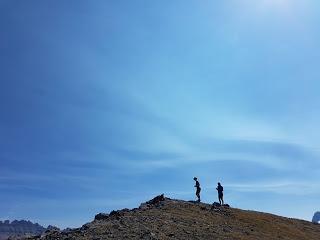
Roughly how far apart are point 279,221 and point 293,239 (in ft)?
24.9

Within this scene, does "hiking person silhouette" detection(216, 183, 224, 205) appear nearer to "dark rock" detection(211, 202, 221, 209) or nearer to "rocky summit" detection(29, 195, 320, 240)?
"dark rock" detection(211, 202, 221, 209)

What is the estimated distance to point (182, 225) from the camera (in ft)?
106

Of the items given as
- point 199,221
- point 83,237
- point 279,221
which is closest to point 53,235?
point 83,237

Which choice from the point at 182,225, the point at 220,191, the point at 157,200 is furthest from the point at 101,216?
the point at 220,191

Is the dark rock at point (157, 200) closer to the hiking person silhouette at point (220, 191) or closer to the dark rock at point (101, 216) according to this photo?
the hiking person silhouette at point (220, 191)

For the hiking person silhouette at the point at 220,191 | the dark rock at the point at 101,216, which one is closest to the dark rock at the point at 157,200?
the hiking person silhouette at the point at 220,191

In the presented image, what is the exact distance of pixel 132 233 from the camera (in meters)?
28.9

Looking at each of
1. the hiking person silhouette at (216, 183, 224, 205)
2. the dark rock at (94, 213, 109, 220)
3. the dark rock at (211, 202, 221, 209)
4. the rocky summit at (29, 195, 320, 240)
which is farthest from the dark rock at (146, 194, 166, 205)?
the dark rock at (94, 213, 109, 220)

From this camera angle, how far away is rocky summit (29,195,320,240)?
29297 mm

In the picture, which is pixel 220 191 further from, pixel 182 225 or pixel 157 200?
pixel 182 225

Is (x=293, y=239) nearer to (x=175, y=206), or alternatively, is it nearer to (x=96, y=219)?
(x=175, y=206)

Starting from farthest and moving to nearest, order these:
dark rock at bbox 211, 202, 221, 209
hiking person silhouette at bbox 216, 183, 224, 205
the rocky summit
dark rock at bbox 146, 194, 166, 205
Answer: hiking person silhouette at bbox 216, 183, 224, 205
dark rock at bbox 211, 202, 221, 209
dark rock at bbox 146, 194, 166, 205
the rocky summit

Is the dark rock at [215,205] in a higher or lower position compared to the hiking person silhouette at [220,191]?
lower

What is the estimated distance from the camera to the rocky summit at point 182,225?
96.1ft
